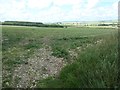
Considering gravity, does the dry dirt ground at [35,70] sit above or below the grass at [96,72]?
below

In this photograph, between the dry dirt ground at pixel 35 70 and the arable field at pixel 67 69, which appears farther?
the dry dirt ground at pixel 35 70

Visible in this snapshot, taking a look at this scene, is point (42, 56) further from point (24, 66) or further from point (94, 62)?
point (94, 62)

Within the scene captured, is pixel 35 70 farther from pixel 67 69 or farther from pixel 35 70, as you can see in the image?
pixel 67 69

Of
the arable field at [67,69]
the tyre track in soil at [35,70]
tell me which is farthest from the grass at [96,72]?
the tyre track in soil at [35,70]

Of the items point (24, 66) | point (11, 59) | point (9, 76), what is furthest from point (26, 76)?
point (11, 59)

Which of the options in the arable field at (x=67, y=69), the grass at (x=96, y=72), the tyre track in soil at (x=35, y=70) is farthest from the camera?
the tyre track in soil at (x=35, y=70)

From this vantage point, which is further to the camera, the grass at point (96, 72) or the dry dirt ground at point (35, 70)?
the dry dirt ground at point (35, 70)

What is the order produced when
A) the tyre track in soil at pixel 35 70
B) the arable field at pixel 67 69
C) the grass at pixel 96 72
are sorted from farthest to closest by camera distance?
the tyre track in soil at pixel 35 70 < the arable field at pixel 67 69 < the grass at pixel 96 72

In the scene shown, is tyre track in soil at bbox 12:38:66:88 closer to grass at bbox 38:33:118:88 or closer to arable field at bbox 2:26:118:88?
arable field at bbox 2:26:118:88

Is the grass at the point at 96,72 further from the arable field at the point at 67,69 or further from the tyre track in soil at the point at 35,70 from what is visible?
the tyre track in soil at the point at 35,70

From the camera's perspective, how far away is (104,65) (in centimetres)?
792

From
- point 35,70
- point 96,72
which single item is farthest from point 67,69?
point 35,70

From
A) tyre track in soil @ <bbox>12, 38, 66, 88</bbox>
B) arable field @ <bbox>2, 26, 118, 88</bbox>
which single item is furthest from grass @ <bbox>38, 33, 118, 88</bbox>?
tyre track in soil @ <bbox>12, 38, 66, 88</bbox>

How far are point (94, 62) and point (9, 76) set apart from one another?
186 inches
